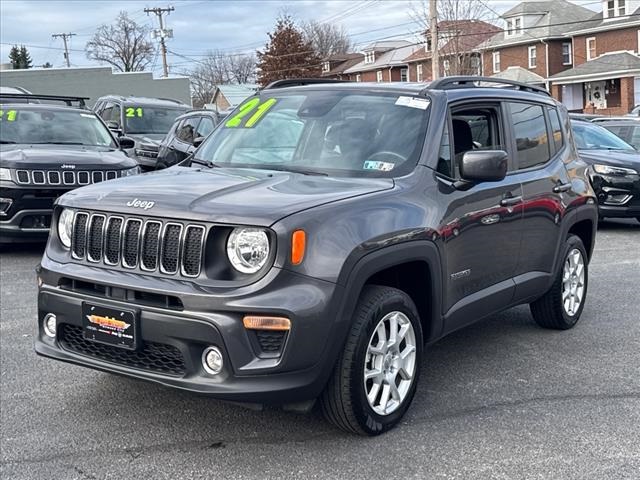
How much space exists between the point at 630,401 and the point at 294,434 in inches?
79.4

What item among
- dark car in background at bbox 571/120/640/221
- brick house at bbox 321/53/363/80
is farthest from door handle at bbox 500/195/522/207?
brick house at bbox 321/53/363/80

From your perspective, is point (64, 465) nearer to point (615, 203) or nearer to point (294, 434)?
point (294, 434)

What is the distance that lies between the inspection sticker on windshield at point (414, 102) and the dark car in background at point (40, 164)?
5292 mm

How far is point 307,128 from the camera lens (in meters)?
4.96

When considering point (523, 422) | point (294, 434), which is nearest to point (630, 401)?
point (523, 422)

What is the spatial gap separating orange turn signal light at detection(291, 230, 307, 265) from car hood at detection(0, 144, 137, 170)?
6.19 meters

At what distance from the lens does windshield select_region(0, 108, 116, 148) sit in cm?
1011

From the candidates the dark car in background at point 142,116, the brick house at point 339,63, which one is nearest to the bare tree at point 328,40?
the brick house at point 339,63

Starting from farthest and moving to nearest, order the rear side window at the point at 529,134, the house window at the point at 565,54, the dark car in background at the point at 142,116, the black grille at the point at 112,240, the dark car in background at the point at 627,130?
the house window at the point at 565,54
the dark car in background at the point at 142,116
the dark car in background at the point at 627,130
the rear side window at the point at 529,134
the black grille at the point at 112,240

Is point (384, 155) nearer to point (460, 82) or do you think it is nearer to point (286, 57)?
point (460, 82)

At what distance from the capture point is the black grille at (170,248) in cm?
369

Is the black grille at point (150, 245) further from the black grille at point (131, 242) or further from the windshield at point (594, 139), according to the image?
the windshield at point (594, 139)

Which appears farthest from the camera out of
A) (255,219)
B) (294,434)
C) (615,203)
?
(615,203)


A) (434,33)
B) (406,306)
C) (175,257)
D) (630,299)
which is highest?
(434,33)
